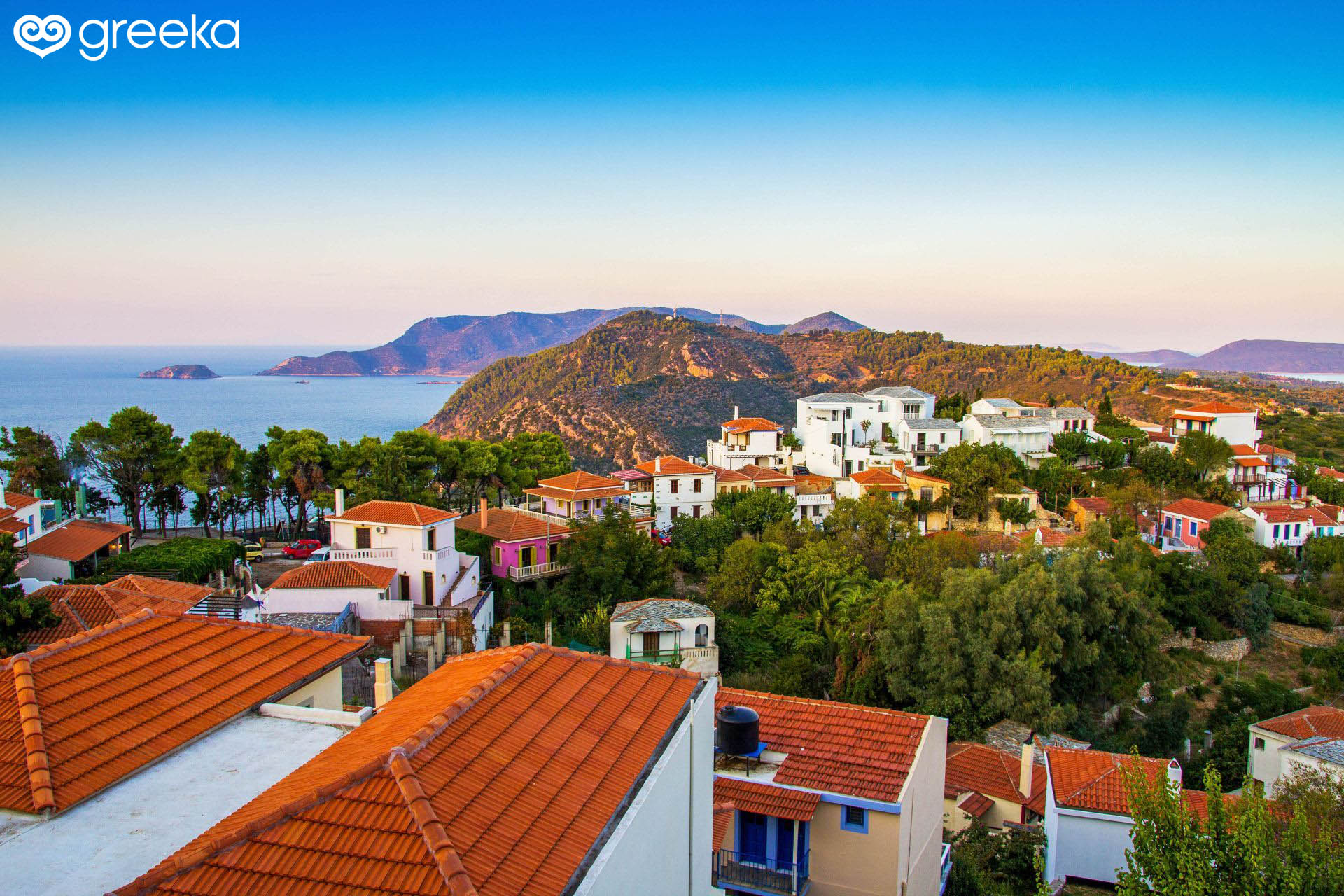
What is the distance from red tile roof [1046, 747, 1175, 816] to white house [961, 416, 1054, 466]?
2426cm

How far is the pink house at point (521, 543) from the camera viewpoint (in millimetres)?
24391

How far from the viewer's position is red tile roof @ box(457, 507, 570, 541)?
24.7 metres

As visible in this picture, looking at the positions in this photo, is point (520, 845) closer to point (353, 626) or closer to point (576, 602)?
point (353, 626)

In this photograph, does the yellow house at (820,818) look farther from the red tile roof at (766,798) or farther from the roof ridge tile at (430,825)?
the roof ridge tile at (430,825)

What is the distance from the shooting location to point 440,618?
1884 centimetres

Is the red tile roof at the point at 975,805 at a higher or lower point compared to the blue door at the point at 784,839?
lower

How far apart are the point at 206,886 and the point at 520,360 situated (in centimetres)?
10468

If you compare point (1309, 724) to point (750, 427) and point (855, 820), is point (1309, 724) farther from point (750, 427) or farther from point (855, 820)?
point (750, 427)

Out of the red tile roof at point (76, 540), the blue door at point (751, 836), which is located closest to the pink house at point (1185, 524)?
the blue door at point (751, 836)

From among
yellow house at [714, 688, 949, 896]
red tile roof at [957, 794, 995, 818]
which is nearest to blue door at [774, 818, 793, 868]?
yellow house at [714, 688, 949, 896]

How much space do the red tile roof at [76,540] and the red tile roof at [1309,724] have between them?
28.5 metres

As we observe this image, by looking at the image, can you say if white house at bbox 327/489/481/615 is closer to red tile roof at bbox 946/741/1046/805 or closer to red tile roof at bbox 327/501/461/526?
red tile roof at bbox 327/501/461/526

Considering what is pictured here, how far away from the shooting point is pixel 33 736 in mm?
5395

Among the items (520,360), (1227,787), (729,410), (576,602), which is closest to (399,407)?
(520,360)
